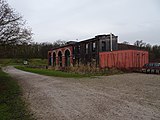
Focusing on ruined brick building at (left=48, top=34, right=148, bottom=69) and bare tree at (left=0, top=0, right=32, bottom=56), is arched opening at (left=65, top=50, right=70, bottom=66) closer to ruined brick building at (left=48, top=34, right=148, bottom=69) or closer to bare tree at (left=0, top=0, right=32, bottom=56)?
ruined brick building at (left=48, top=34, right=148, bottom=69)

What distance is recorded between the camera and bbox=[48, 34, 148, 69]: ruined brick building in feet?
105

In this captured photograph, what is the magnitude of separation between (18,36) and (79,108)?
13470mm

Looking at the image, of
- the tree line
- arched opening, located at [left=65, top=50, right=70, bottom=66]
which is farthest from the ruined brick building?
the tree line

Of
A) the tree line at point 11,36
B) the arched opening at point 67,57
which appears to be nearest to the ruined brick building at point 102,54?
the arched opening at point 67,57

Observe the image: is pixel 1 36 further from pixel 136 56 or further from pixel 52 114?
pixel 136 56

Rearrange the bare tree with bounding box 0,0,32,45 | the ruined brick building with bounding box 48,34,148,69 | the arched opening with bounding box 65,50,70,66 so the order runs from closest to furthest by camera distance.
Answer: the bare tree with bounding box 0,0,32,45
the ruined brick building with bounding box 48,34,148,69
the arched opening with bounding box 65,50,70,66

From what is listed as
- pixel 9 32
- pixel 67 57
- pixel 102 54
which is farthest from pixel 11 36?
pixel 67 57

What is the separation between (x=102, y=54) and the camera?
113 ft

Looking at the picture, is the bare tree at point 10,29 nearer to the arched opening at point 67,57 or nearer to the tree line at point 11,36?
the tree line at point 11,36

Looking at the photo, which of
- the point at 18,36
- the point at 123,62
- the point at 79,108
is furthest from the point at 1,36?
the point at 123,62

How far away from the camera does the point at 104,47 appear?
37.9m

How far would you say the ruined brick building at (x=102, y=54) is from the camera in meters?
31.9

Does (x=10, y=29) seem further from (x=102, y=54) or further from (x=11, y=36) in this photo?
(x=102, y=54)

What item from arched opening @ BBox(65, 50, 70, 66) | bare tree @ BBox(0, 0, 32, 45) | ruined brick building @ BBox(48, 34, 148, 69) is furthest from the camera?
arched opening @ BBox(65, 50, 70, 66)
